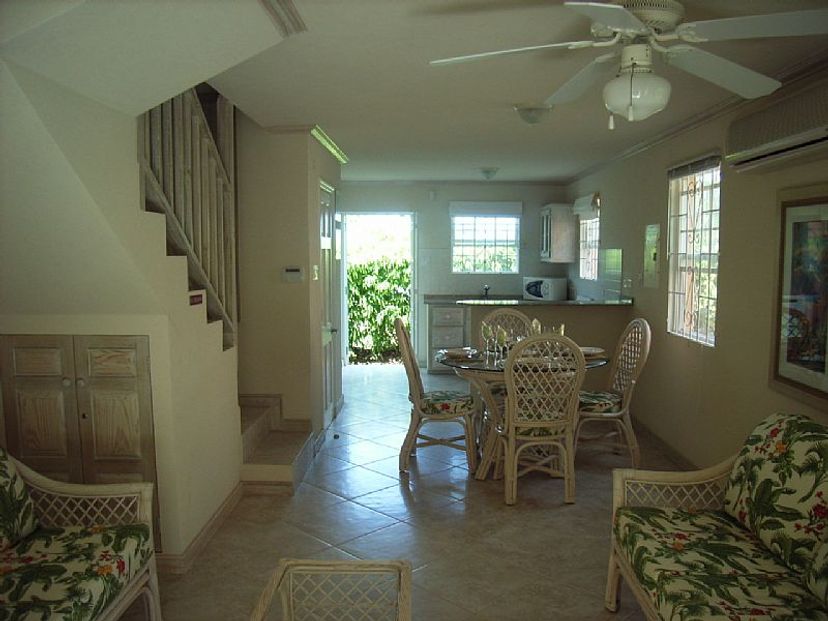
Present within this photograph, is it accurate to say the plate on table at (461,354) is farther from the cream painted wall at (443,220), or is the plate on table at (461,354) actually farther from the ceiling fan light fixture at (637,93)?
the cream painted wall at (443,220)

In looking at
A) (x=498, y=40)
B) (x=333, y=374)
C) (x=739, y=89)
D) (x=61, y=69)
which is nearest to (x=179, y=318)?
(x=61, y=69)

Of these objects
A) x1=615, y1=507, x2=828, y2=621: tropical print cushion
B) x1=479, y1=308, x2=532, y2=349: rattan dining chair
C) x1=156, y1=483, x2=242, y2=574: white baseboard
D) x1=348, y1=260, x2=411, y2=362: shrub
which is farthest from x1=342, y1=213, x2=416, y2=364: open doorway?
x1=615, y1=507, x2=828, y2=621: tropical print cushion

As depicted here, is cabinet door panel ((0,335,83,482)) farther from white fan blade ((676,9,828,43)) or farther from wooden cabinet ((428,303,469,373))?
wooden cabinet ((428,303,469,373))

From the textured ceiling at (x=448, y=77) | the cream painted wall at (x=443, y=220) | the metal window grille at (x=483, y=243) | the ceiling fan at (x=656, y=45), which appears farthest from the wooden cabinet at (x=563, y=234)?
the ceiling fan at (x=656, y=45)

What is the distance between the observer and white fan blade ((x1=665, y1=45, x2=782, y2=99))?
209 cm

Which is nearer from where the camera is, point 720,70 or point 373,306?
point 720,70

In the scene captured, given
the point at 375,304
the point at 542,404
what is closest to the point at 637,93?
the point at 542,404

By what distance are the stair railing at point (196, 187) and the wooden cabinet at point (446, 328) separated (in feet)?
13.0

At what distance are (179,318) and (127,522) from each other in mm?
918

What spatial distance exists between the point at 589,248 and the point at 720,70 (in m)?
5.27

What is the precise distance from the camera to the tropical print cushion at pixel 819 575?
1.97 meters

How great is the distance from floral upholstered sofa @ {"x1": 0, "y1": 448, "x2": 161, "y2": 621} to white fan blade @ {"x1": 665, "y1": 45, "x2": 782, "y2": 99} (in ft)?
8.10

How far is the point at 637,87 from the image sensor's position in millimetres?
2055

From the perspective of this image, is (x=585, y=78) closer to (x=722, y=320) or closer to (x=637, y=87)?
(x=637, y=87)
